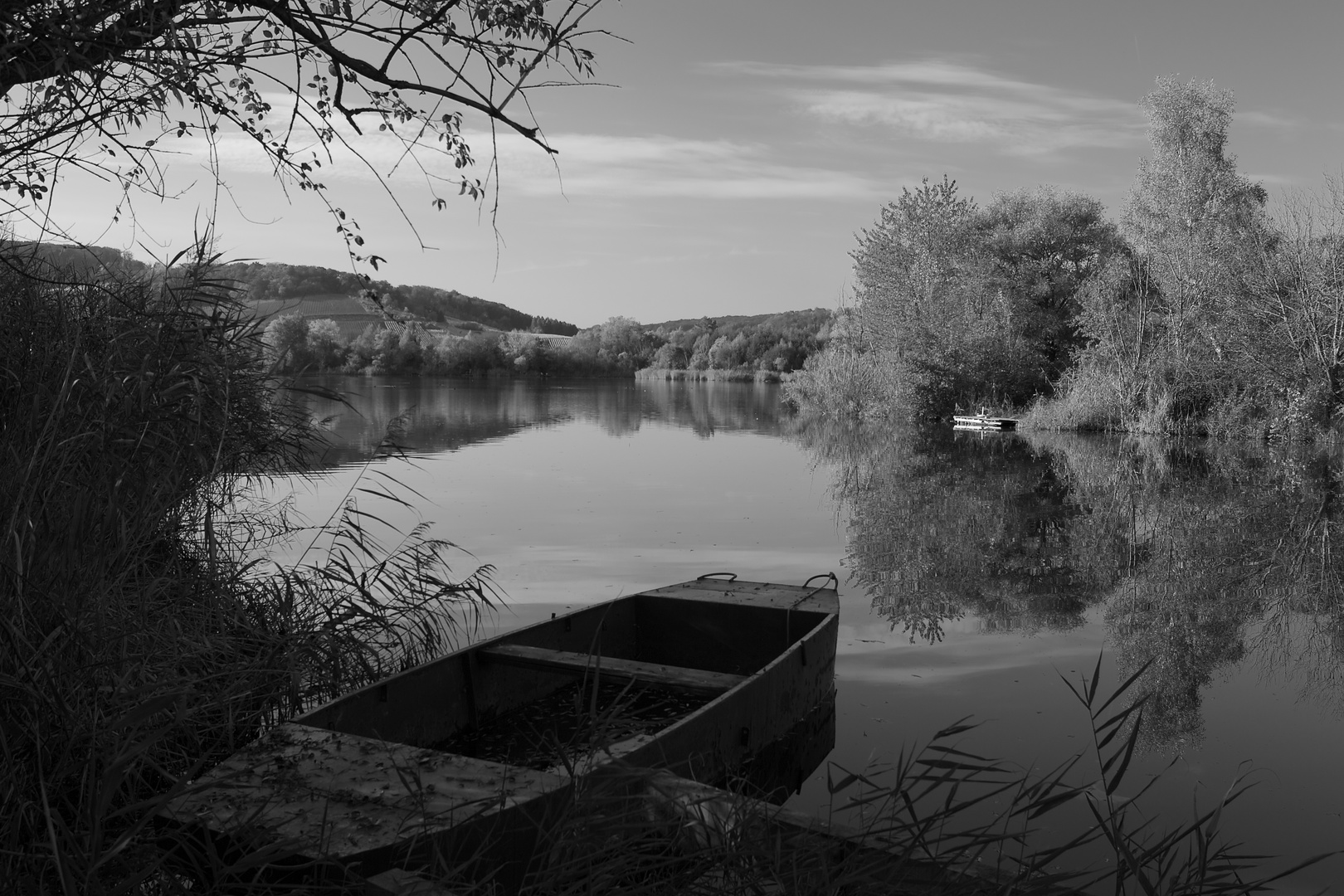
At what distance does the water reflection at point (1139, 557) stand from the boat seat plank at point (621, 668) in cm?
276

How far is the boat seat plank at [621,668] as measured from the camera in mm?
4715

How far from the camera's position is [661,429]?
28.8 meters

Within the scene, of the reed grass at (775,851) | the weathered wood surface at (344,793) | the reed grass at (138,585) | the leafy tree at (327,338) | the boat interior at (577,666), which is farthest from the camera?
the leafy tree at (327,338)

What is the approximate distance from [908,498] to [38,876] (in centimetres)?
1383

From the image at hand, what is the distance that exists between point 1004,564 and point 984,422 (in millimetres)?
18091

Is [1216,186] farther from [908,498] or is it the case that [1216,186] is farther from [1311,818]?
[1311,818]

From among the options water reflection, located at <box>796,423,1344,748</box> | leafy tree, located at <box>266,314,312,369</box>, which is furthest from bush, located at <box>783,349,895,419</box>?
leafy tree, located at <box>266,314,312,369</box>

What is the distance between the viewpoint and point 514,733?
509 cm

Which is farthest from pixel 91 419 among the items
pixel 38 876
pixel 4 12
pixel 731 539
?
pixel 731 539

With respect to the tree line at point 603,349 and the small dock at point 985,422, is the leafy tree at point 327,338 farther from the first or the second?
the small dock at point 985,422

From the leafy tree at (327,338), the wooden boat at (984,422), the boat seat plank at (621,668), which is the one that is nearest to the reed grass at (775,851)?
the boat seat plank at (621,668)

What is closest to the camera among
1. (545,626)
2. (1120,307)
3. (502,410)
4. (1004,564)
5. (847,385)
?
(545,626)

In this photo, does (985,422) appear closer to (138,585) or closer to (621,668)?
(621,668)

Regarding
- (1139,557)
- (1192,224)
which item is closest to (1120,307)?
(1192,224)
